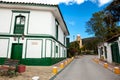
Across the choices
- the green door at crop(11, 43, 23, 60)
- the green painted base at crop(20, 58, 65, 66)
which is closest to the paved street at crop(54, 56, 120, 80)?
the green painted base at crop(20, 58, 65, 66)

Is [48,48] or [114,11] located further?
[114,11]

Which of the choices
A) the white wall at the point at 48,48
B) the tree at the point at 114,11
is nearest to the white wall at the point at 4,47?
the white wall at the point at 48,48

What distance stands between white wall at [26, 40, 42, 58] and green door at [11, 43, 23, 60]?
3.14ft

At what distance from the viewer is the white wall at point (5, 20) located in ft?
46.5

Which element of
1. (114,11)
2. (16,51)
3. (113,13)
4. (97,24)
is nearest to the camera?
(16,51)

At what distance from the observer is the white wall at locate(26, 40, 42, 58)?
13805mm

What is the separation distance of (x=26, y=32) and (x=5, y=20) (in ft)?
9.75

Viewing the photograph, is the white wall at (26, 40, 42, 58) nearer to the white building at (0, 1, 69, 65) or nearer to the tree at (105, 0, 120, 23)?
the white building at (0, 1, 69, 65)

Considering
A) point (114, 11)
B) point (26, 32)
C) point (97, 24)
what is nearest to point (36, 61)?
point (26, 32)

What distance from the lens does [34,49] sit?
548 inches

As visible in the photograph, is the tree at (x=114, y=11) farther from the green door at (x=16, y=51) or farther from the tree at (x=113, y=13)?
the green door at (x=16, y=51)

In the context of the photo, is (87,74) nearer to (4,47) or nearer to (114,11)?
(4,47)

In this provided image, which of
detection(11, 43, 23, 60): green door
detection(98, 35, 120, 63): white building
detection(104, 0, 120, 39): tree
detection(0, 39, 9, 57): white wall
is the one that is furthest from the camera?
detection(104, 0, 120, 39): tree

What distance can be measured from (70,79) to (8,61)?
4.49 meters
